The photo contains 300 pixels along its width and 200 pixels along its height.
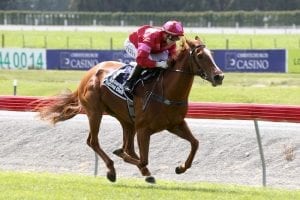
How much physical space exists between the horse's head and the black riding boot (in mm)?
715

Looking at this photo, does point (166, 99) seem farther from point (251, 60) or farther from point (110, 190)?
point (251, 60)

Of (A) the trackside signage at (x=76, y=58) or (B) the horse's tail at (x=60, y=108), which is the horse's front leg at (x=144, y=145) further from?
(A) the trackside signage at (x=76, y=58)

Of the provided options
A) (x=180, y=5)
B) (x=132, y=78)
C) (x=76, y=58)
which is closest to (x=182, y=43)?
(x=132, y=78)

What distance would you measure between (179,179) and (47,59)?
25.7m

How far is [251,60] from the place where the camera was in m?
34.3

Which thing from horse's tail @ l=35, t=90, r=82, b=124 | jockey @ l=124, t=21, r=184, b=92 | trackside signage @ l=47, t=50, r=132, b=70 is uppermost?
A: jockey @ l=124, t=21, r=184, b=92

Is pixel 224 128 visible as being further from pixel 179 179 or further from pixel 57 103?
pixel 57 103

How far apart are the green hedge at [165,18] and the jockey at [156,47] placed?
65224 mm

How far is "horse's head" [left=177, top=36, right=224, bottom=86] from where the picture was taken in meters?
8.62

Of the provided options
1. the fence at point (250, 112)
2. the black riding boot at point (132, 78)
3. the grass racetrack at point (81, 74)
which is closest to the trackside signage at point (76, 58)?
the grass racetrack at point (81, 74)

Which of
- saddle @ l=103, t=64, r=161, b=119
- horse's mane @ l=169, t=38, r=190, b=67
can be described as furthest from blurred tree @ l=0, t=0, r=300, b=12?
horse's mane @ l=169, t=38, r=190, b=67

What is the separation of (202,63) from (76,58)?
2776 centimetres

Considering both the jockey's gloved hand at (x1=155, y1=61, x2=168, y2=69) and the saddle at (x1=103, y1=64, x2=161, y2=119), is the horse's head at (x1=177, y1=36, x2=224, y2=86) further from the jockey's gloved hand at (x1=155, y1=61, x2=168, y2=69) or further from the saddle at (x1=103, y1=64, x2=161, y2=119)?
the saddle at (x1=103, y1=64, x2=161, y2=119)

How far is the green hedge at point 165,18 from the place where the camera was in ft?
243
